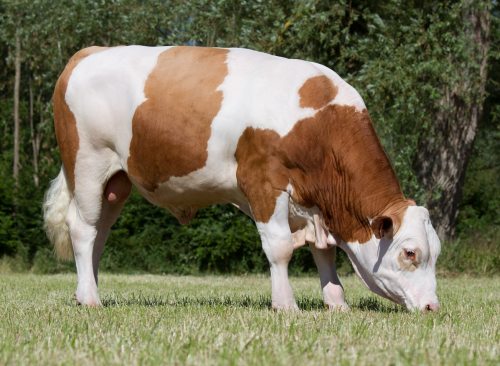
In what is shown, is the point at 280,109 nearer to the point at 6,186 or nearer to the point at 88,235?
the point at 88,235

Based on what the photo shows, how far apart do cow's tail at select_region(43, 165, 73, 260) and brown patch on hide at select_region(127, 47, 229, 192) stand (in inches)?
36.3

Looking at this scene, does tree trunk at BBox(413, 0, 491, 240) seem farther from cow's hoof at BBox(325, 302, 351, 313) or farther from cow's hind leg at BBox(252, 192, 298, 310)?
cow's hind leg at BBox(252, 192, 298, 310)

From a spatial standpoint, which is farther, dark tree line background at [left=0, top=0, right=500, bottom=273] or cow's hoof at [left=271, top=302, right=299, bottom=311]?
dark tree line background at [left=0, top=0, right=500, bottom=273]

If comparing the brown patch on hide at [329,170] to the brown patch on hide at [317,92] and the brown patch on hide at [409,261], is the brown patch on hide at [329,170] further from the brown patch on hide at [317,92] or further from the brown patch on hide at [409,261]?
the brown patch on hide at [409,261]

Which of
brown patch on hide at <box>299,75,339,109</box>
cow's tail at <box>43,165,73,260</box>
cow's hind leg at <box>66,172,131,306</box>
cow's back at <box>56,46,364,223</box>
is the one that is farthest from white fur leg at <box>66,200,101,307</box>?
brown patch on hide at <box>299,75,339,109</box>

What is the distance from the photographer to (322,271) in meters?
A: 4.94

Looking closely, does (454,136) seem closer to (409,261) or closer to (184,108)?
(409,261)

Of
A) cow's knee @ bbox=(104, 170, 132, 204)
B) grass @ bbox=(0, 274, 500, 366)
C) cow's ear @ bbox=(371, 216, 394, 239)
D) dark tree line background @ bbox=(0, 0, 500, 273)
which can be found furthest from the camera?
dark tree line background @ bbox=(0, 0, 500, 273)

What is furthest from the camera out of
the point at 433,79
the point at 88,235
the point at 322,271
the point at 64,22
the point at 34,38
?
the point at 34,38

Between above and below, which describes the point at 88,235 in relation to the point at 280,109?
below

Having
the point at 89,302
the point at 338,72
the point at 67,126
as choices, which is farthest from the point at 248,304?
the point at 338,72

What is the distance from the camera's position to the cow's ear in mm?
4135

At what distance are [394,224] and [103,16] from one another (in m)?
12.4

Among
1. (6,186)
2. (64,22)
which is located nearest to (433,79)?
(64,22)
